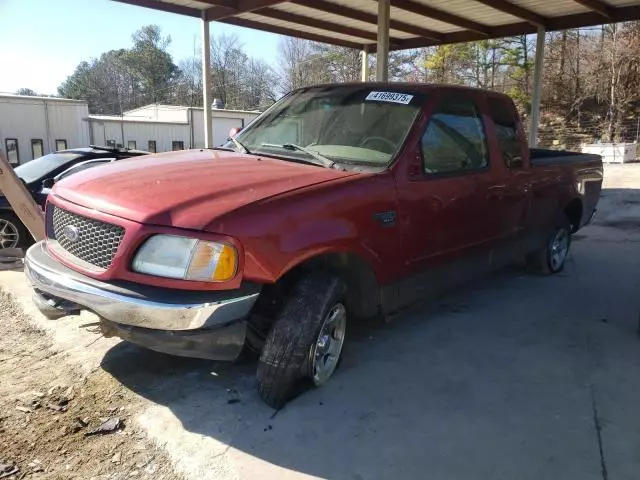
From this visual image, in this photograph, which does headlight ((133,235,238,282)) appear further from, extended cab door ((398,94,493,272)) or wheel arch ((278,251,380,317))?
extended cab door ((398,94,493,272))

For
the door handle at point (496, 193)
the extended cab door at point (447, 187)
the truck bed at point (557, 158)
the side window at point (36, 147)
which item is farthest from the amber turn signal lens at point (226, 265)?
the side window at point (36, 147)

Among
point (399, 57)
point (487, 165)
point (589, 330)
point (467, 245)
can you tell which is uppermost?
point (399, 57)

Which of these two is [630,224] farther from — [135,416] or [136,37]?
[136,37]

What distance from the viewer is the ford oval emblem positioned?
3115 mm

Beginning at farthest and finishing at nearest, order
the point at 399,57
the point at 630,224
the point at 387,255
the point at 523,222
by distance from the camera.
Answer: the point at 399,57 → the point at 630,224 → the point at 523,222 → the point at 387,255

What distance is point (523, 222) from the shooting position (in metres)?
5.36

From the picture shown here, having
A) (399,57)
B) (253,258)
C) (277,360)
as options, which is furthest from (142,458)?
(399,57)

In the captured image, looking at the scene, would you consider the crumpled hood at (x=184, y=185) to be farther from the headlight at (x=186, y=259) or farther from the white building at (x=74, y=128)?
the white building at (x=74, y=128)

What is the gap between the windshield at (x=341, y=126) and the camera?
395cm

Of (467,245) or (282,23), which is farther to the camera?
(282,23)

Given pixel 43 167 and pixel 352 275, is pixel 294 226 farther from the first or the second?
pixel 43 167

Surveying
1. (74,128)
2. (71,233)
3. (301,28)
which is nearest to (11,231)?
(71,233)

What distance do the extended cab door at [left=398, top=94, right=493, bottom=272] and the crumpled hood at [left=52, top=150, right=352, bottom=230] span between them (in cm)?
67

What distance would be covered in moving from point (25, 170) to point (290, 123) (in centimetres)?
516
